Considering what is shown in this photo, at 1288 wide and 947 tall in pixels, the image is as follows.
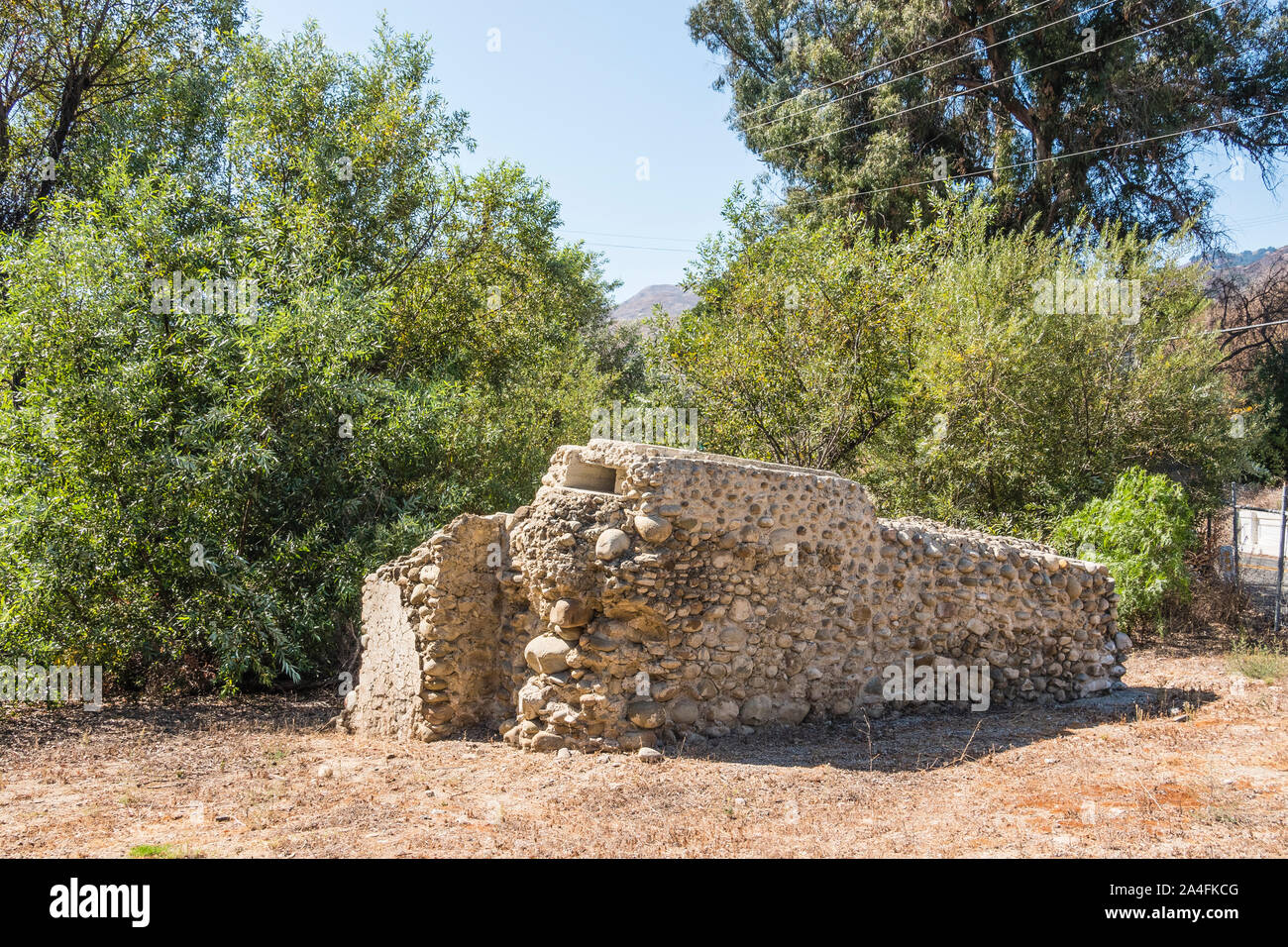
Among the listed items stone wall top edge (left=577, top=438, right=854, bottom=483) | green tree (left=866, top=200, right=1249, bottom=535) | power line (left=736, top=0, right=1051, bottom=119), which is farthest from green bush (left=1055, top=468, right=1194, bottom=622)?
power line (left=736, top=0, right=1051, bottom=119)

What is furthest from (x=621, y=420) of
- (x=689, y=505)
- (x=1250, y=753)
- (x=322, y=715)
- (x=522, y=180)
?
(x=1250, y=753)

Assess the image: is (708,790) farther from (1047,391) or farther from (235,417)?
(1047,391)

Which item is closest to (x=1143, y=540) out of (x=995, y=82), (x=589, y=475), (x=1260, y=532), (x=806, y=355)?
(x=806, y=355)

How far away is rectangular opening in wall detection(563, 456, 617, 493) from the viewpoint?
24.2 feet

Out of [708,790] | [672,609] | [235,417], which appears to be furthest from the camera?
[235,417]

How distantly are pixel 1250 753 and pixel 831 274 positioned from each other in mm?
8425

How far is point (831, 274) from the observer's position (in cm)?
1306

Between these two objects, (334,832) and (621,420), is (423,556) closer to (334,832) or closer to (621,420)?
(334,832)

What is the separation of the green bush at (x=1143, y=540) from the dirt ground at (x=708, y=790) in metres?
3.12

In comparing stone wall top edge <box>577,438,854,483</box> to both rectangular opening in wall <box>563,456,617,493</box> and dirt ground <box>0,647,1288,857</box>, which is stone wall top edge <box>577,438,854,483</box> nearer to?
rectangular opening in wall <box>563,456,617,493</box>

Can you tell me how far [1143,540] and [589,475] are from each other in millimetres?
8287

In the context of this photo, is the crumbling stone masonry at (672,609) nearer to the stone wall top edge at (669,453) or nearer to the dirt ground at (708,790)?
the stone wall top edge at (669,453)

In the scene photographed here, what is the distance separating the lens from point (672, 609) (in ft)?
22.7

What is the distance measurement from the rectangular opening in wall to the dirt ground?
2.22m
